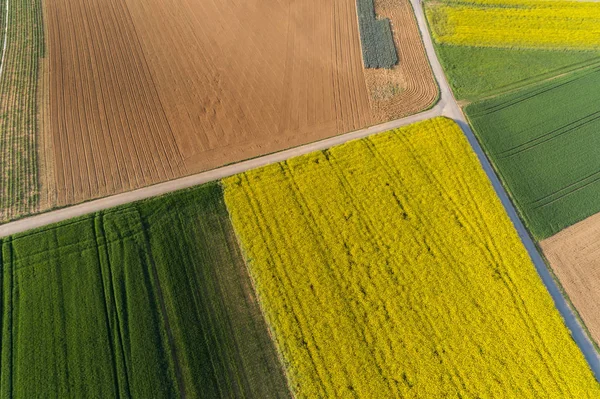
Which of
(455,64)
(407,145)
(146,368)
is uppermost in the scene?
(455,64)

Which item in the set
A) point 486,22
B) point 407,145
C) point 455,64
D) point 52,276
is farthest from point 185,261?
point 486,22

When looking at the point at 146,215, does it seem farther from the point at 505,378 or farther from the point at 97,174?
the point at 505,378

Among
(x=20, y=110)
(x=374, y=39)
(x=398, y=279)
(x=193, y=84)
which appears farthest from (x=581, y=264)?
(x=20, y=110)

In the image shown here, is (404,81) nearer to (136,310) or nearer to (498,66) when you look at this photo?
(498,66)

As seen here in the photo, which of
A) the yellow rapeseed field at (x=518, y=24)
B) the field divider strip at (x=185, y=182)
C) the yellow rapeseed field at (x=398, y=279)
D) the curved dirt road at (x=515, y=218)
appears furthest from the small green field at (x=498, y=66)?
the yellow rapeseed field at (x=398, y=279)

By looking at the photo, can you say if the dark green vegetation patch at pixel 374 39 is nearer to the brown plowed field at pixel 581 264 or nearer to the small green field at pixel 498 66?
the small green field at pixel 498 66
